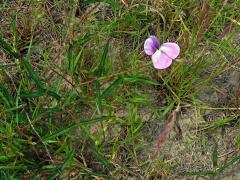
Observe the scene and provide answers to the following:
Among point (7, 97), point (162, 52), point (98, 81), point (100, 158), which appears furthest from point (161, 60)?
point (7, 97)

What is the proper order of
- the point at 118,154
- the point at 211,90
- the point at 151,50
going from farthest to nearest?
1. the point at 211,90
2. the point at 118,154
3. the point at 151,50

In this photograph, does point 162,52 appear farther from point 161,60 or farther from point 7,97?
point 7,97

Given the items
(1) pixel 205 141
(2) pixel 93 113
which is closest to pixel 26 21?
(2) pixel 93 113

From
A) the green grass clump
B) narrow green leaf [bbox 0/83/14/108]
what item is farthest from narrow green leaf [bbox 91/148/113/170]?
narrow green leaf [bbox 0/83/14/108]

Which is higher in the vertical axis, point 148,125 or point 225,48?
point 225,48

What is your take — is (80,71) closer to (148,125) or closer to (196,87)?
(148,125)

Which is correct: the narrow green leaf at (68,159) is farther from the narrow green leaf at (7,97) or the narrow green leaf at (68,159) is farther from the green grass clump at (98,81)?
the narrow green leaf at (7,97)

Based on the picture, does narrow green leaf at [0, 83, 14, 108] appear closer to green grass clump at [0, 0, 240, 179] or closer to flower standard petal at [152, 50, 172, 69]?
green grass clump at [0, 0, 240, 179]
